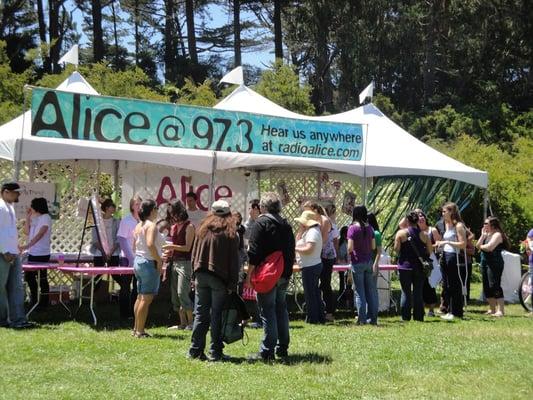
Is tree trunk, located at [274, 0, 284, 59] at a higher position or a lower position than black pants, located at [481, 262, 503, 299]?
higher

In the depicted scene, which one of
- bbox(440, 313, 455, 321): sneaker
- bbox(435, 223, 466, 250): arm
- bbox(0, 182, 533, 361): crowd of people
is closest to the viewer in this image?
bbox(0, 182, 533, 361): crowd of people

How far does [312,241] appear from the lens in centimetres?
834

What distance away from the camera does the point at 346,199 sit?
1331cm

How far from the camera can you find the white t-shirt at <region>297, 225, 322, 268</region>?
838 centimetres

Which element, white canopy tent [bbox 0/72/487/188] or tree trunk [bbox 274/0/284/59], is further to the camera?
tree trunk [bbox 274/0/284/59]

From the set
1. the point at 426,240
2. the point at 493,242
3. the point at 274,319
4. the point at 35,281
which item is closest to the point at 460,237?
the point at 426,240

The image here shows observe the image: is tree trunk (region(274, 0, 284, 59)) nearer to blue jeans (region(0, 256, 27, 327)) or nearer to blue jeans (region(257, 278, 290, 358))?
blue jeans (region(0, 256, 27, 327))

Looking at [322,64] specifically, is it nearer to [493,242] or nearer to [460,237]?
[493,242]

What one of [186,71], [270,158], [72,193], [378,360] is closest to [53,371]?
[378,360]

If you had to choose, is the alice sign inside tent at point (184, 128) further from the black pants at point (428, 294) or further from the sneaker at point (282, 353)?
the sneaker at point (282, 353)

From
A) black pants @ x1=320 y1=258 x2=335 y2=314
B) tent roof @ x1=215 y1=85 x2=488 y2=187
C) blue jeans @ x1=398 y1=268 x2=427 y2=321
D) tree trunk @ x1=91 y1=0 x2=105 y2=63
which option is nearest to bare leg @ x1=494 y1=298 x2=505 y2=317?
blue jeans @ x1=398 y1=268 x2=427 y2=321

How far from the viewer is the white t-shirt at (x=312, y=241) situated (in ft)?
27.5

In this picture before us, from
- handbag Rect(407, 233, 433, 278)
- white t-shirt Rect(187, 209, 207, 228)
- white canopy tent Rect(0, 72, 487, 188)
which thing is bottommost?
handbag Rect(407, 233, 433, 278)

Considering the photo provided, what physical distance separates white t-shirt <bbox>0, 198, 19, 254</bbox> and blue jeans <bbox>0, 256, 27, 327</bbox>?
230 mm
